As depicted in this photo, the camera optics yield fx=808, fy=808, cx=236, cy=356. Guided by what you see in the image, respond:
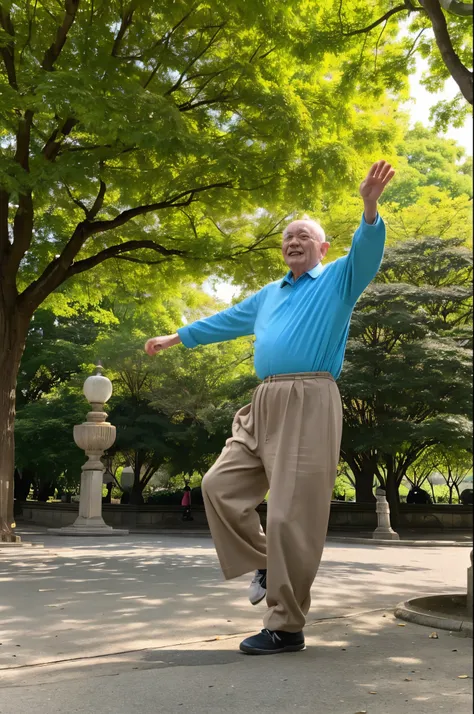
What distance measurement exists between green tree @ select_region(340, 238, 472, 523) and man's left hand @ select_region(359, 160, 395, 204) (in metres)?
16.0

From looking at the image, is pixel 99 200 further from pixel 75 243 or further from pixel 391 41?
pixel 391 41

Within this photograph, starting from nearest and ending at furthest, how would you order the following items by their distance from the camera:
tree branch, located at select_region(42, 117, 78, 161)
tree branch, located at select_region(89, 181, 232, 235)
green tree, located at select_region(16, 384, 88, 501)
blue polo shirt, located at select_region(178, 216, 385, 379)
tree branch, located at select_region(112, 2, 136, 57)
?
blue polo shirt, located at select_region(178, 216, 385, 379), tree branch, located at select_region(112, 2, 136, 57), tree branch, located at select_region(42, 117, 78, 161), tree branch, located at select_region(89, 181, 232, 235), green tree, located at select_region(16, 384, 88, 501)

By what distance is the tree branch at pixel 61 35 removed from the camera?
10.9 m

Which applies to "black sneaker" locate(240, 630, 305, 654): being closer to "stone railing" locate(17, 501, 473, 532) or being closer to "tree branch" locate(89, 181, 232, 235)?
"tree branch" locate(89, 181, 232, 235)

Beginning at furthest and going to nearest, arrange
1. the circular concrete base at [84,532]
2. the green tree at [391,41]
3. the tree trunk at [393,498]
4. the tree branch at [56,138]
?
the tree trunk at [393,498], the circular concrete base at [84,532], the tree branch at [56,138], the green tree at [391,41]

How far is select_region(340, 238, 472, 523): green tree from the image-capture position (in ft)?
65.2

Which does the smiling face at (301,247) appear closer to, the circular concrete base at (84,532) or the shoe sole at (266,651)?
the shoe sole at (266,651)

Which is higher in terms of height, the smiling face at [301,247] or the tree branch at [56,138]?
the tree branch at [56,138]

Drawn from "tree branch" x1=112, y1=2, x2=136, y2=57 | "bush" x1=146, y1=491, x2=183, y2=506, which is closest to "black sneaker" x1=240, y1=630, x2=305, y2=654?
"tree branch" x1=112, y1=2, x2=136, y2=57

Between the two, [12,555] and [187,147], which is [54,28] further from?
[12,555]

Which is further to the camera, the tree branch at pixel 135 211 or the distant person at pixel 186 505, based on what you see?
the distant person at pixel 186 505

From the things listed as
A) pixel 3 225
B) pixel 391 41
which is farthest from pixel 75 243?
pixel 391 41

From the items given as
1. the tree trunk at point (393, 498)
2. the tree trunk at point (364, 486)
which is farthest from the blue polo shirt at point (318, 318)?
the tree trunk at point (364, 486)

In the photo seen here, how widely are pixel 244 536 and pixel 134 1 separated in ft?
30.5
